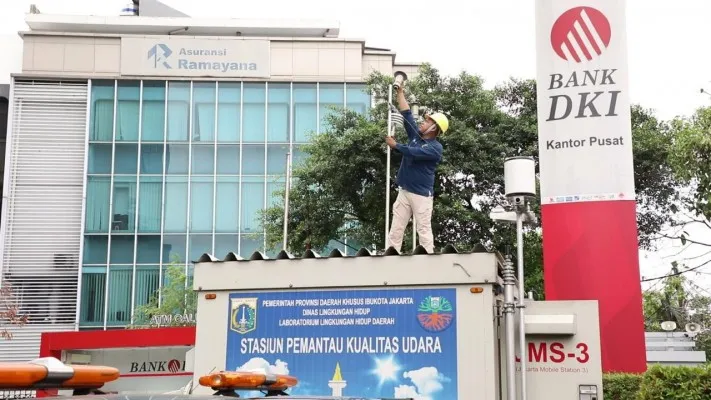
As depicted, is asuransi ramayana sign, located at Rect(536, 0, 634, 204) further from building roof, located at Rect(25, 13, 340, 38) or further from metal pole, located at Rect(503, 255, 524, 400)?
building roof, located at Rect(25, 13, 340, 38)

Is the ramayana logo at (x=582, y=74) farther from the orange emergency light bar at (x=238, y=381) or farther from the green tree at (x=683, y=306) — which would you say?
the green tree at (x=683, y=306)

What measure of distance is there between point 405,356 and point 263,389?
9.43 ft

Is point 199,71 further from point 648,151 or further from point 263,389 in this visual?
point 263,389

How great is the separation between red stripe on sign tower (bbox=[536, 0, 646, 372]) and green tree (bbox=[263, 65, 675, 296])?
785cm

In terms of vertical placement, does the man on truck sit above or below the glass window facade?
below

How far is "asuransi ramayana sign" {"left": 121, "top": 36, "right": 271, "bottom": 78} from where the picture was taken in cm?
4312

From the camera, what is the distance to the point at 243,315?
880cm

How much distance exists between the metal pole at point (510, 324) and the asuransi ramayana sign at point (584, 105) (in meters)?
7.35

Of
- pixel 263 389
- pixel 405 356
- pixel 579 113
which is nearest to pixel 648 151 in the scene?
pixel 579 113

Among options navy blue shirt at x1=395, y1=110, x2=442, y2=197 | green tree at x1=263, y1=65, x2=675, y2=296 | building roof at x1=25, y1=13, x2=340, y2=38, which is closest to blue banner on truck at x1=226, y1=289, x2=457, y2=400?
navy blue shirt at x1=395, y1=110, x2=442, y2=197

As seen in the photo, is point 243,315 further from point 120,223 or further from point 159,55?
point 159,55

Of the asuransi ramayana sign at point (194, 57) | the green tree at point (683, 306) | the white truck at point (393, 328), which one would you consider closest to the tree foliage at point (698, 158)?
the white truck at point (393, 328)

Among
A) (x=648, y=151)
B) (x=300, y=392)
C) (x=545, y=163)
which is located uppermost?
(x=648, y=151)

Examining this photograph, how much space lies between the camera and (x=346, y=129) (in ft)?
85.2
